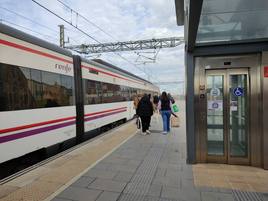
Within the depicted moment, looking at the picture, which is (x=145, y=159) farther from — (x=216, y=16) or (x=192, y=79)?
(x=216, y=16)

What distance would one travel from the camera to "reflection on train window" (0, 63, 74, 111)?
458cm

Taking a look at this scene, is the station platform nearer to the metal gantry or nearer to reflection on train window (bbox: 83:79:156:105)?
reflection on train window (bbox: 83:79:156:105)

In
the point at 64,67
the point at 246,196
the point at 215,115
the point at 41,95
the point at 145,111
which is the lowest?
the point at 246,196

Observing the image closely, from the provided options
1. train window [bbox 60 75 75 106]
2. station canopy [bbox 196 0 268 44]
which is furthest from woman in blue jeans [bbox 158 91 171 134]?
station canopy [bbox 196 0 268 44]

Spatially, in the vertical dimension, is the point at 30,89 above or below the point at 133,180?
above

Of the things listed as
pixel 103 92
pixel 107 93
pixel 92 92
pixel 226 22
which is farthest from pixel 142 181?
pixel 107 93

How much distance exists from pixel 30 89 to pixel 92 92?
350 centimetres

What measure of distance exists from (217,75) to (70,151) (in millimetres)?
4241

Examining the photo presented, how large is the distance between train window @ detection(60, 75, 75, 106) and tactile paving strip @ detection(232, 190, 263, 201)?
480cm

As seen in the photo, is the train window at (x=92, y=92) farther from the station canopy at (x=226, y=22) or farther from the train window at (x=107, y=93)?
the station canopy at (x=226, y=22)

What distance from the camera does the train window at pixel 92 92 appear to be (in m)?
→ 8.23

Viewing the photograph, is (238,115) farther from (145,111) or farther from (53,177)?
(145,111)

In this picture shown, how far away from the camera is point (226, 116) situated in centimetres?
539

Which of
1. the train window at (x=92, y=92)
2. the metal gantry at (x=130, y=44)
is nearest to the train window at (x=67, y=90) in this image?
the train window at (x=92, y=92)
